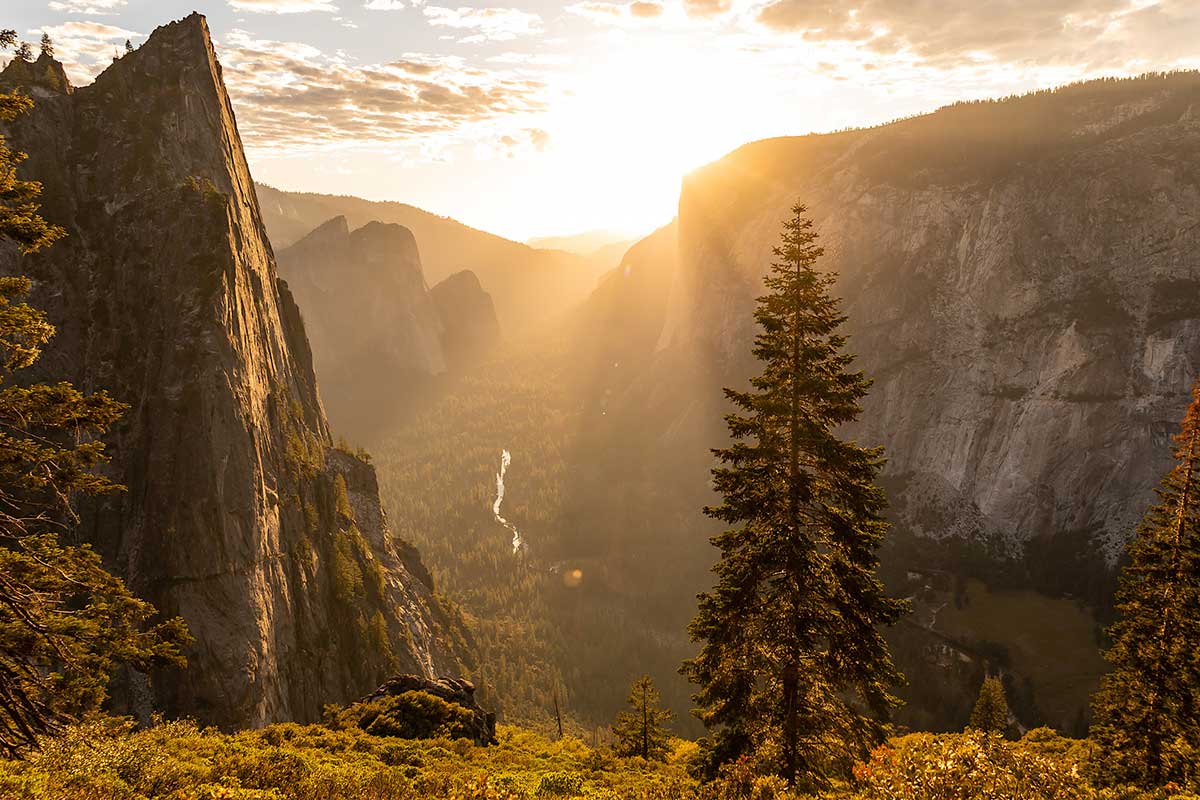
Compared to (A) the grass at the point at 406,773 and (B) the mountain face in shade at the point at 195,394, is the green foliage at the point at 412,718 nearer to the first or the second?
(A) the grass at the point at 406,773

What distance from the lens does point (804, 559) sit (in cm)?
1919

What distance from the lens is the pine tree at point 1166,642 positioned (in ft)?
89.6

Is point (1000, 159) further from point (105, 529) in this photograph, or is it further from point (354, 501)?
point (105, 529)

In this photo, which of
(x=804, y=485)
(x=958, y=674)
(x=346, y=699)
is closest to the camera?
(x=804, y=485)

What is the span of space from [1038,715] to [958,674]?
42.3 feet

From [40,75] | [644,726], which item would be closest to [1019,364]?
[644,726]

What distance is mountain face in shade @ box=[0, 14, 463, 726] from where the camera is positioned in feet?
173

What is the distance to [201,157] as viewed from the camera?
233 feet

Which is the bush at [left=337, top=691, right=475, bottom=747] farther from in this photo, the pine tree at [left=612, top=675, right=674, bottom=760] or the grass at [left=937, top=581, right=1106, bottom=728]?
the grass at [left=937, top=581, right=1106, bottom=728]

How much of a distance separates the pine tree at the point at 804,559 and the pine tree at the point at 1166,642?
1768cm

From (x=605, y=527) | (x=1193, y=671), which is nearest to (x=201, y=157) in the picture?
(x=1193, y=671)

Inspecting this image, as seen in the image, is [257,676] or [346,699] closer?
[257,676]

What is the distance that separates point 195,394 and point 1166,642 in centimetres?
6922

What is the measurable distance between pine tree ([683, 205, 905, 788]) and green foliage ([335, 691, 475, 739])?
21735 mm
